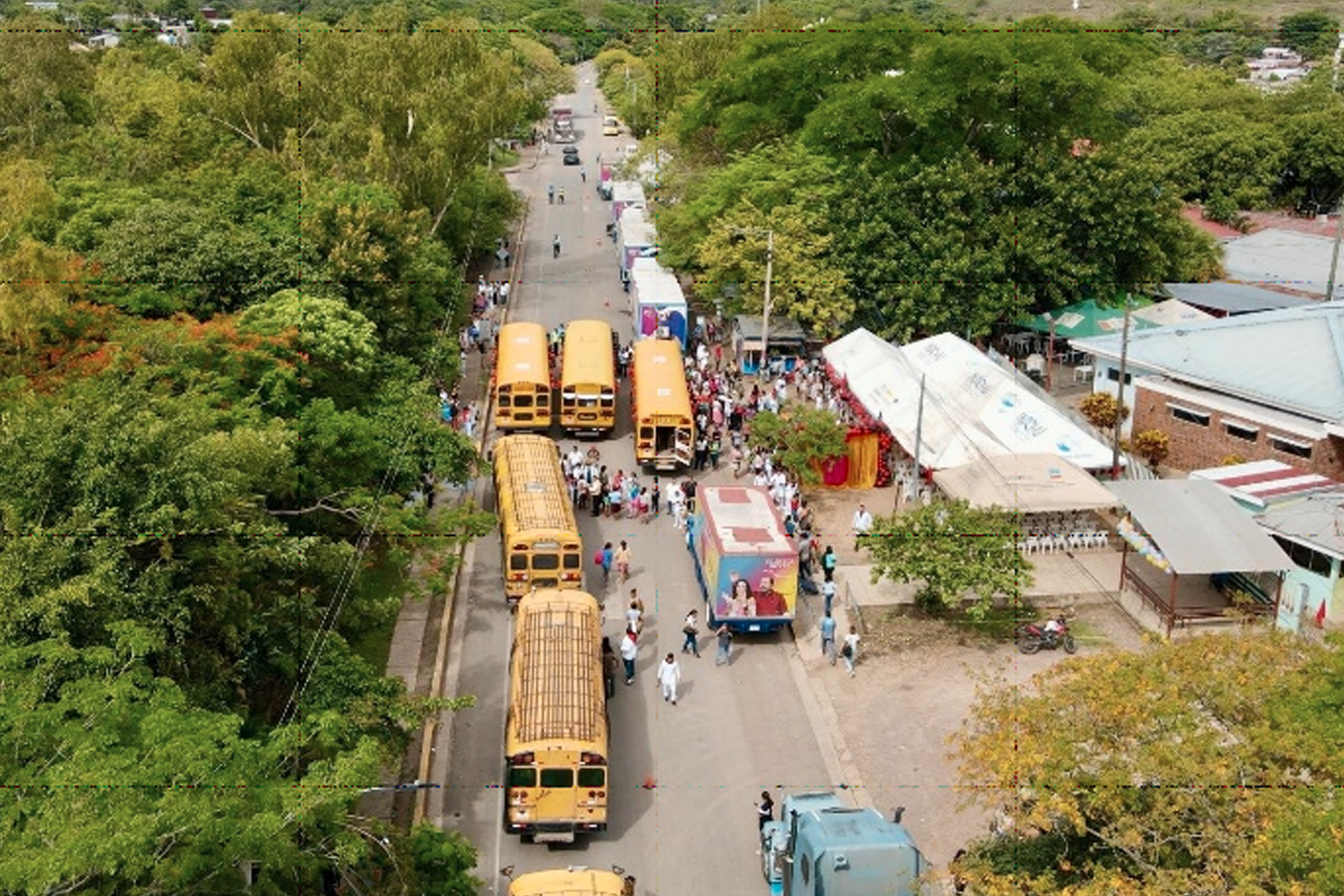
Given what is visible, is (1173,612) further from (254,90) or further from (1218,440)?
(254,90)

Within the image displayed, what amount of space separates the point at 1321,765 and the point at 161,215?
2640 cm

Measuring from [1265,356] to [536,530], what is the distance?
1921 centimetres

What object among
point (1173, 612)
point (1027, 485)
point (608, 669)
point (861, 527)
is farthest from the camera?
point (861, 527)

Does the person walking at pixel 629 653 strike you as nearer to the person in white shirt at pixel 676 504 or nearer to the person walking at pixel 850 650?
the person walking at pixel 850 650

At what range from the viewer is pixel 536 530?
83.8ft

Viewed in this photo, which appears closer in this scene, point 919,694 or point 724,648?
point 919,694

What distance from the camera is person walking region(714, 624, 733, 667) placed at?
81.5 ft

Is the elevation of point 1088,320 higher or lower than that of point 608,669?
higher

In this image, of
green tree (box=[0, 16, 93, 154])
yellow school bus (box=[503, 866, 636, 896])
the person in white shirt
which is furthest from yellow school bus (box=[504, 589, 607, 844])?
green tree (box=[0, 16, 93, 154])

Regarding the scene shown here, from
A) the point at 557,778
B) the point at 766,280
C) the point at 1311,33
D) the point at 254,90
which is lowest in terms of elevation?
the point at 557,778

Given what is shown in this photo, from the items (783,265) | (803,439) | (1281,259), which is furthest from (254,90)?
(1281,259)

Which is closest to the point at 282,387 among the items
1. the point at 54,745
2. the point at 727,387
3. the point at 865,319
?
the point at 54,745

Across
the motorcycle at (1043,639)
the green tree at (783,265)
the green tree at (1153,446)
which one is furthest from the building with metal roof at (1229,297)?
the motorcycle at (1043,639)

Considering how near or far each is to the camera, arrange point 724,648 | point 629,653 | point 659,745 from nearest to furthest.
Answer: point 659,745
point 629,653
point 724,648
